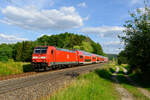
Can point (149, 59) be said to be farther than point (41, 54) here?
No

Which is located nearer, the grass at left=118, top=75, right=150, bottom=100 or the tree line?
the grass at left=118, top=75, right=150, bottom=100

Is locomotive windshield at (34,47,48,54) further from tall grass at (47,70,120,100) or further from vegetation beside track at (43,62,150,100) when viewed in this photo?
tall grass at (47,70,120,100)

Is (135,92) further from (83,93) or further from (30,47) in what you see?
(30,47)

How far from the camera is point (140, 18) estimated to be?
54.7 feet

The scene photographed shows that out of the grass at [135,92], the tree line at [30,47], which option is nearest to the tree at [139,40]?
the grass at [135,92]

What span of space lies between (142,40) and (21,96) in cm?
1401

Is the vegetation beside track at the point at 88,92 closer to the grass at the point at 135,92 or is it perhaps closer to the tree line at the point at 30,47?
the grass at the point at 135,92

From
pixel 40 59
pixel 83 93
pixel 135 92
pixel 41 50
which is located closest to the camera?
pixel 83 93

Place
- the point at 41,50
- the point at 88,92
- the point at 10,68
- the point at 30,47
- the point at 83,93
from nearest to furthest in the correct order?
the point at 83,93 → the point at 88,92 → the point at 10,68 → the point at 41,50 → the point at 30,47

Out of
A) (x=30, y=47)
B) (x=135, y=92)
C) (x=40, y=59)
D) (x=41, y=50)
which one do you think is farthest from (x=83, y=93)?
(x=30, y=47)

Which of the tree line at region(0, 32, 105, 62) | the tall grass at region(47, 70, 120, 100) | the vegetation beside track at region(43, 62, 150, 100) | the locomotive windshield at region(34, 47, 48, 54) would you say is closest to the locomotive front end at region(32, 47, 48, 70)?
the locomotive windshield at region(34, 47, 48, 54)

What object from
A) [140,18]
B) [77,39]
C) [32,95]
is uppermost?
[77,39]

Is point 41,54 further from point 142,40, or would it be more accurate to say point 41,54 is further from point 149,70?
point 149,70

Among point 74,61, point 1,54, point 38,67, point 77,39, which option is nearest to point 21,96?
point 38,67
